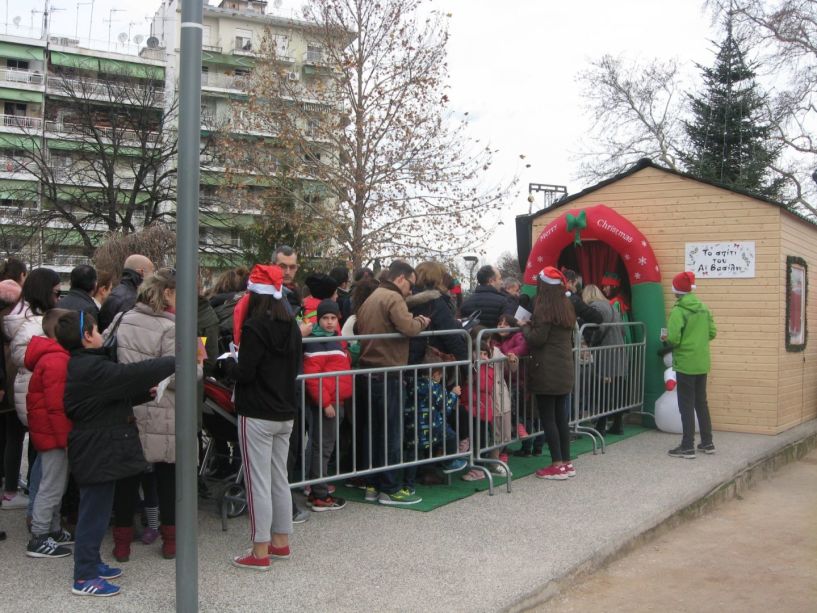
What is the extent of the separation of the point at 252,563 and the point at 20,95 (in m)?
63.4

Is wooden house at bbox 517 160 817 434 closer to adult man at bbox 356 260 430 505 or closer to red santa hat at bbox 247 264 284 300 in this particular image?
adult man at bbox 356 260 430 505

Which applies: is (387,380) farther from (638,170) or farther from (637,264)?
(638,170)

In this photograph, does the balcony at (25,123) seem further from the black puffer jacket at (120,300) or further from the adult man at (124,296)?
the black puffer jacket at (120,300)

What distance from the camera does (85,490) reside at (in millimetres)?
4273

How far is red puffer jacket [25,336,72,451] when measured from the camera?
4.56 metres

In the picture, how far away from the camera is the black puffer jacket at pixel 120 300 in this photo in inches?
222

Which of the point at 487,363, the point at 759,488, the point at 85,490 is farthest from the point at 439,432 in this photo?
the point at 759,488

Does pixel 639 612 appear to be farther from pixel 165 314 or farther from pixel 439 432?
pixel 165 314

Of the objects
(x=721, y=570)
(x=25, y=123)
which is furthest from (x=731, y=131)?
(x=25, y=123)

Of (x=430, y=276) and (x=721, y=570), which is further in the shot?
(x=430, y=276)

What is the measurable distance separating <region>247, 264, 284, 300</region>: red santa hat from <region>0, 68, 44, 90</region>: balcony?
206ft

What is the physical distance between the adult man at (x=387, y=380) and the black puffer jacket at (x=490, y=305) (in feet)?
5.33

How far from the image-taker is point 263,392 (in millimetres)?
4641

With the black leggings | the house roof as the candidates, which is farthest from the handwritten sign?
the black leggings
